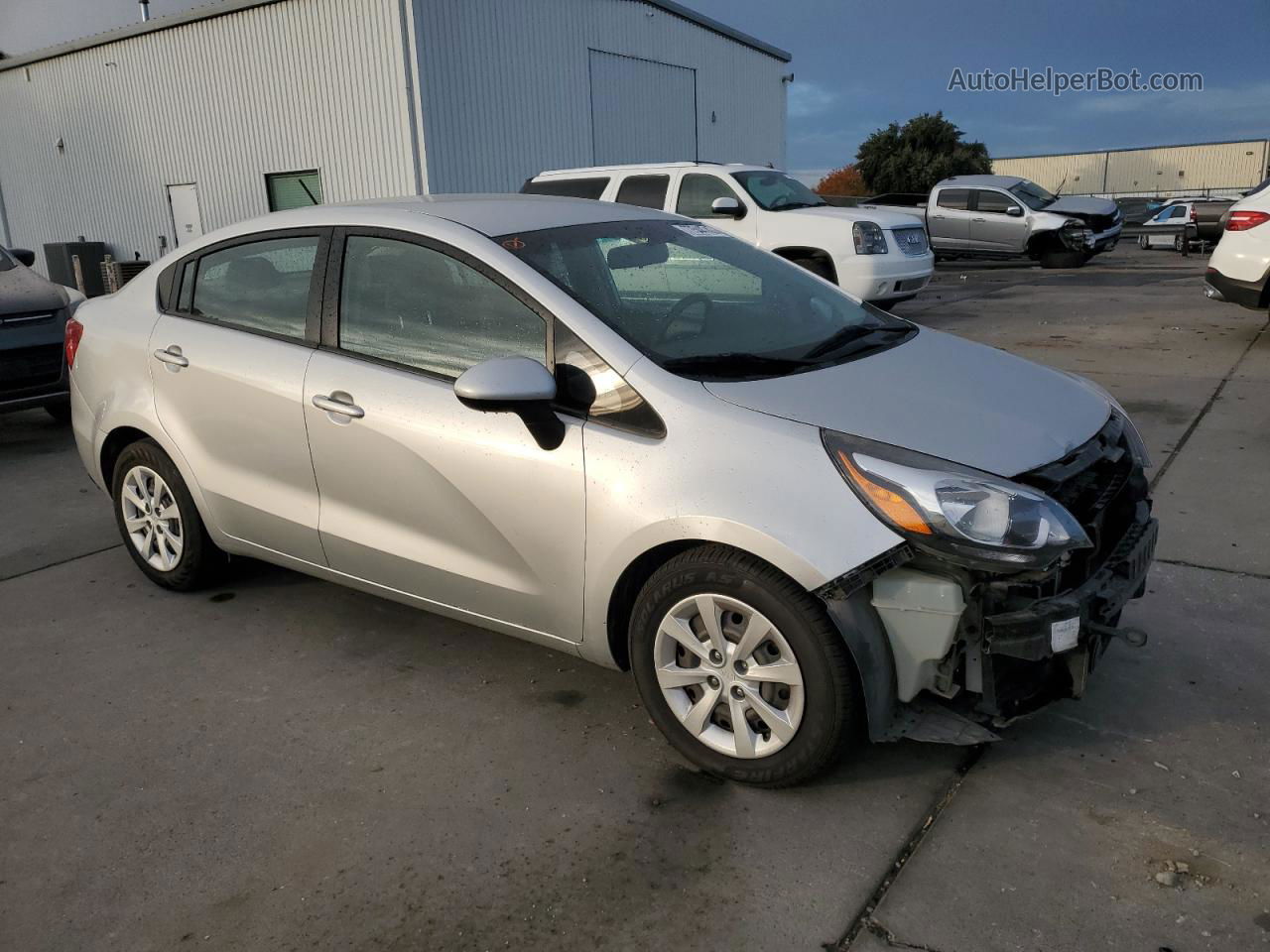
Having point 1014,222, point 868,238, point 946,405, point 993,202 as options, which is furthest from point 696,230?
point 993,202

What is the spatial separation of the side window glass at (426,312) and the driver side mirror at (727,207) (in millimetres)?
8396

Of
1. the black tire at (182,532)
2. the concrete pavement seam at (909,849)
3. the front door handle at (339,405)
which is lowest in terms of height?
the concrete pavement seam at (909,849)

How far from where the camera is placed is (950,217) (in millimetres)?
21547

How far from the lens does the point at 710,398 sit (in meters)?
2.94

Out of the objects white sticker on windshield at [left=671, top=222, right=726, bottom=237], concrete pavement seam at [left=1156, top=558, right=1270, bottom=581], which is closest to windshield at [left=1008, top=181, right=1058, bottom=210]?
concrete pavement seam at [left=1156, top=558, right=1270, bottom=581]

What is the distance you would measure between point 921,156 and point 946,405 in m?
48.0

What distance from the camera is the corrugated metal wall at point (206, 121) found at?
59.6 feet

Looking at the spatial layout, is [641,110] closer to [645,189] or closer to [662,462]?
[645,189]

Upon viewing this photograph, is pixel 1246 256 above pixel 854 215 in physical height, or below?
below

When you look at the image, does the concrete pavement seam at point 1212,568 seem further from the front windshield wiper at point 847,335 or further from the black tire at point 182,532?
the black tire at point 182,532

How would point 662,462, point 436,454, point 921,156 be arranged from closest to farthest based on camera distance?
point 662,462 → point 436,454 → point 921,156

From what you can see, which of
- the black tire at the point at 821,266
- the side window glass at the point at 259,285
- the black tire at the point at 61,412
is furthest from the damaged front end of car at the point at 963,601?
the black tire at the point at 821,266

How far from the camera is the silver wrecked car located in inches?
106

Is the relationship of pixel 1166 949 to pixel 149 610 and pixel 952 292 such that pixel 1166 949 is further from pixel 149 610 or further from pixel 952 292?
pixel 952 292
